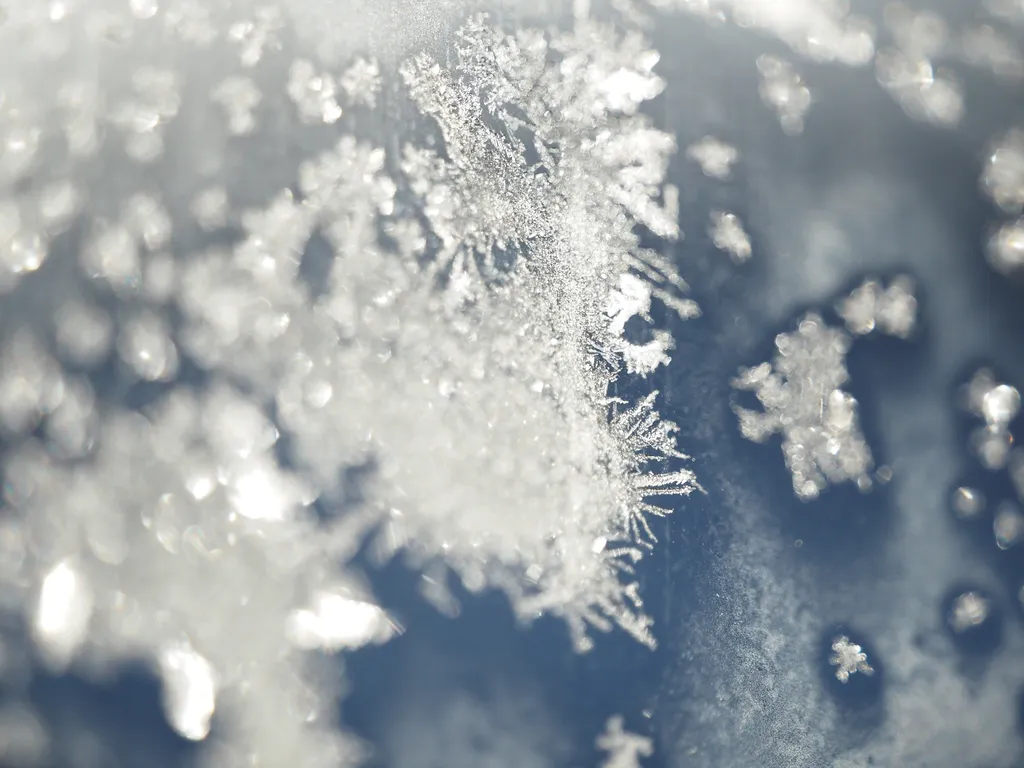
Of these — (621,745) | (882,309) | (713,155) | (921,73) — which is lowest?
(621,745)

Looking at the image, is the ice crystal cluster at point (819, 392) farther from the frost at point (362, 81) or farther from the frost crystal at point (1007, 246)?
the frost at point (362, 81)

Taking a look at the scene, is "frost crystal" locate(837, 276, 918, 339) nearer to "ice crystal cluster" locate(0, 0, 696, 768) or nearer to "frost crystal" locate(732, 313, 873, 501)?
"frost crystal" locate(732, 313, 873, 501)

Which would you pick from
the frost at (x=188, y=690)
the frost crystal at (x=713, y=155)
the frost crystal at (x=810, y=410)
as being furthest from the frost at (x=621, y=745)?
the frost crystal at (x=713, y=155)

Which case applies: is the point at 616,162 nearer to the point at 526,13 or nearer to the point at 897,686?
the point at 526,13

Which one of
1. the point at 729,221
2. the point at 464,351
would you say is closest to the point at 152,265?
the point at 464,351

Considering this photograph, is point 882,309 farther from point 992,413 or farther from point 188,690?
point 188,690

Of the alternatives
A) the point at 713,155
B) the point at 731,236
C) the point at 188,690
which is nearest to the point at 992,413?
the point at 731,236

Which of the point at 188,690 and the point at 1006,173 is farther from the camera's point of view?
the point at 1006,173
